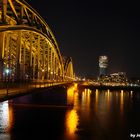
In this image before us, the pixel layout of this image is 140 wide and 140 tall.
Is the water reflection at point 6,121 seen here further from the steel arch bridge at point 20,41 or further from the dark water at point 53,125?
the steel arch bridge at point 20,41

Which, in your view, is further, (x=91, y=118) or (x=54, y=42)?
(x=54, y=42)

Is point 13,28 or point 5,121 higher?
point 13,28

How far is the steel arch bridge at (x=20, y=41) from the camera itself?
30.4m

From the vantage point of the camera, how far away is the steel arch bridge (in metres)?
30.4

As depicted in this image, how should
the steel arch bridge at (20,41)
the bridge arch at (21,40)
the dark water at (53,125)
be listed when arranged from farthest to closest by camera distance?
the dark water at (53,125) → the bridge arch at (21,40) → the steel arch bridge at (20,41)

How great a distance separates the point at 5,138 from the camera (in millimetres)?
34469

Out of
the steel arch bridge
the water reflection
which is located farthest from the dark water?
the steel arch bridge

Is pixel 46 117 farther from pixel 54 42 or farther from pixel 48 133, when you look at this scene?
pixel 54 42

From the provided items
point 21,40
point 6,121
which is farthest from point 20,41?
point 6,121

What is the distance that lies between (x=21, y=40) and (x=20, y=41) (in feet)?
14.7

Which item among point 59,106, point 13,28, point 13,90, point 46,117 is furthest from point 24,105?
point 13,90

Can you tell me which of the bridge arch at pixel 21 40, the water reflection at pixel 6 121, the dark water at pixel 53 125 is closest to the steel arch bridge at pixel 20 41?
the bridge arch at pixel 21 40

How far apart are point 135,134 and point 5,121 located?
630 inches

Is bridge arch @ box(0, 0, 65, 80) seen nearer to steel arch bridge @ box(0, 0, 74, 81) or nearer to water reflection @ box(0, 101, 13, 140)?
steel arch bridge @ box(0, 0, 74, 81)
